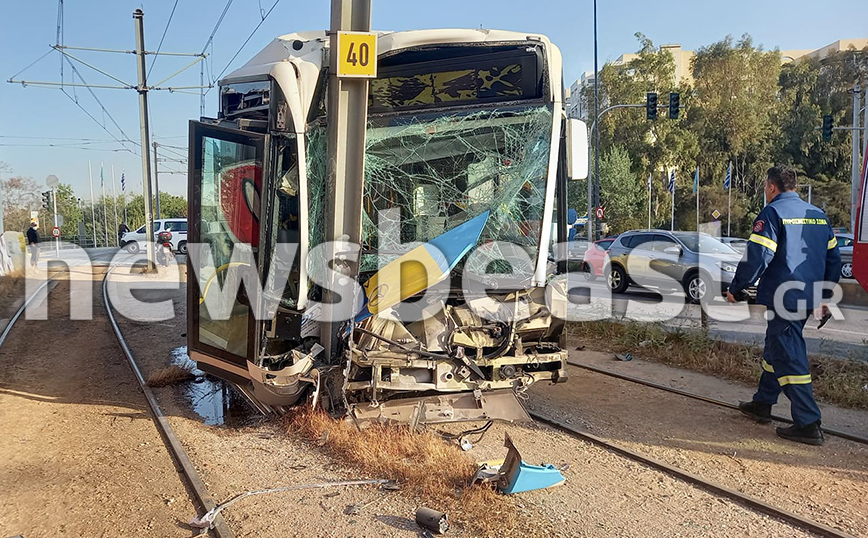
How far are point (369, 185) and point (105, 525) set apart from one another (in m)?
3.08

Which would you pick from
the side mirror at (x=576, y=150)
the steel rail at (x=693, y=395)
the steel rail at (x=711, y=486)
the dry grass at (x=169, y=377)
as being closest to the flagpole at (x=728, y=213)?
the steel rail at (x=693, y=395)

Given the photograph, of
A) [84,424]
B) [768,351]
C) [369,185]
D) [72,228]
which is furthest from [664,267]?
[72,228]

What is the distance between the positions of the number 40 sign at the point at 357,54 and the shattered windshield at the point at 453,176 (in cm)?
51

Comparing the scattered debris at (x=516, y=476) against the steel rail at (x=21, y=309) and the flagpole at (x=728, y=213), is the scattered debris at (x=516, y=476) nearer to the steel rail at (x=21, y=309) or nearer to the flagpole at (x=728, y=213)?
the steel rail at (x=21, y=309)

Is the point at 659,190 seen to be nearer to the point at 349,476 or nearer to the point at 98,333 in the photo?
the point at 98,333

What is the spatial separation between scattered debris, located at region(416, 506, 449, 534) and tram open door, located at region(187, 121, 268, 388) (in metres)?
2.03

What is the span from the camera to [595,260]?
1809 centimetres

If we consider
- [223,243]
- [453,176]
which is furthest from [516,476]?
[223,243]

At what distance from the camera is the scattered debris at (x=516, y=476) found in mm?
4156

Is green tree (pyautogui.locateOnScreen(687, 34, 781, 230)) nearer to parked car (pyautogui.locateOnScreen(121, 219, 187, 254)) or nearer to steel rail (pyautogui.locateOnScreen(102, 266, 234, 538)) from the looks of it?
parked car (pyautogui.locateOnScreen(121, 219, 187, 254))

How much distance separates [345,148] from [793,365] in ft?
13.4

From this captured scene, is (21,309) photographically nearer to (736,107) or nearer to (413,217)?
(413,217)

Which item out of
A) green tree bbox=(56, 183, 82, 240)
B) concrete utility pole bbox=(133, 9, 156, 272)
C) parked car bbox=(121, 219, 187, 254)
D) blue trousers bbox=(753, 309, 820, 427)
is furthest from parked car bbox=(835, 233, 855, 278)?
green tree bbox=(56, 183, 82, 240)

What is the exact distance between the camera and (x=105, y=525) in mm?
3971
